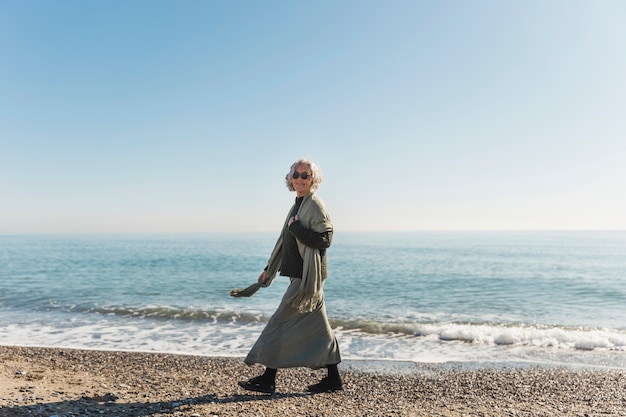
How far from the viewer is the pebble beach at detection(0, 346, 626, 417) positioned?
4.33 meters

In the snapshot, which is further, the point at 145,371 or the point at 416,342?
the point at 416,342

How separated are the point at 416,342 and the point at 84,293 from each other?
1332 cm

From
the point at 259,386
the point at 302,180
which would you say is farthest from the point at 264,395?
the point at 302,180

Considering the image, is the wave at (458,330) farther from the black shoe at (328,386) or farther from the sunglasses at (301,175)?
the sunglasses at (301,175)

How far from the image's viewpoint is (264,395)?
4.84m

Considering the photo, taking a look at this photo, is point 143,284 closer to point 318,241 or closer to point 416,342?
point 416,342

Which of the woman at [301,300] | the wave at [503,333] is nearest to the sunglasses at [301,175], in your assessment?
the woman at [301,300]

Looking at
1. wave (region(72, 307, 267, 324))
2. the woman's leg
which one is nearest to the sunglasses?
the woman's leg

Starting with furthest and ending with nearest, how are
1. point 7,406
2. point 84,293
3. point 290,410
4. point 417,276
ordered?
point 417,276, point 84,293, point 290,410, point 7,406

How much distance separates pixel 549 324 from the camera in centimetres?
1217

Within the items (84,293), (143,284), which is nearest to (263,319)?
(84,293)

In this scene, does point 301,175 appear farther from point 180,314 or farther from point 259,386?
point 180,314

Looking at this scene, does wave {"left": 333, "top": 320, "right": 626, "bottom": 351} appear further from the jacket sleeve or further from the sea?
the jacket sleeve

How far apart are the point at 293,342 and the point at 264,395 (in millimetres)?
700
